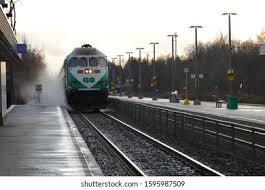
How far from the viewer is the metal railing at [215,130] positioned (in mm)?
13523

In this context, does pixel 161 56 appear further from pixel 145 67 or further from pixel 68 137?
pixel 68 137

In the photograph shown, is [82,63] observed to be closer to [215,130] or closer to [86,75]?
[86,75]

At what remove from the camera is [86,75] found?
3903 cm

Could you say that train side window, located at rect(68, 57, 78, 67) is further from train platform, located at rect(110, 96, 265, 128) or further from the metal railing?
the metal railing

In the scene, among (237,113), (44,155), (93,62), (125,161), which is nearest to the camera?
(44,155)

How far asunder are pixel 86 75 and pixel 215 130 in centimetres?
2290

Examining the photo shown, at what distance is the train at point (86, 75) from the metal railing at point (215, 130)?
913 centimetres

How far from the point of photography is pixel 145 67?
126 metres

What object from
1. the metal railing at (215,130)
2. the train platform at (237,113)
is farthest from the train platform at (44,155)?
the train platform at (237,113)

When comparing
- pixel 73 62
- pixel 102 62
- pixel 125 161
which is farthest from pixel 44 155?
pixel 102 62

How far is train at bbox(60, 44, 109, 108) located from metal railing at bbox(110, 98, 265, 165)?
9.13m

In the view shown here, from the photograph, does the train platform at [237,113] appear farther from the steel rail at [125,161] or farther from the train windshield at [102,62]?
the train windshield at [102,62]

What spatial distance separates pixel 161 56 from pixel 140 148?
395 feet

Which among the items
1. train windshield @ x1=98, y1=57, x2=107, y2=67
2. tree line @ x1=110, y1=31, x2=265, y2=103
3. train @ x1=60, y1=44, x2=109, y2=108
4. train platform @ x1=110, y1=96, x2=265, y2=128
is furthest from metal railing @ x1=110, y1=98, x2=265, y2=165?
tree line @ x1=110, y1=31, x2=265, y2=103
